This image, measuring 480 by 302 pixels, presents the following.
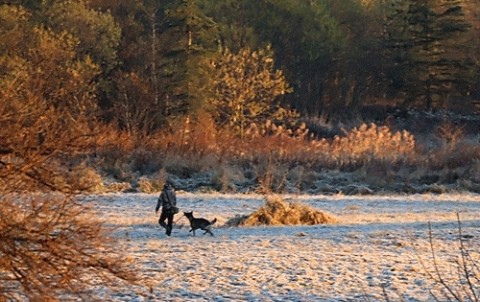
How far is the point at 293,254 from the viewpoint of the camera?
17078 mm

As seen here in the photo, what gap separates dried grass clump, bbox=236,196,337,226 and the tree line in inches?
679

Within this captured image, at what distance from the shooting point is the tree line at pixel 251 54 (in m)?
45.1

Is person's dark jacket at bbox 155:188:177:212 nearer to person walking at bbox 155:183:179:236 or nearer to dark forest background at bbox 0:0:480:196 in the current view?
person walking at bbox 155:183:179:236

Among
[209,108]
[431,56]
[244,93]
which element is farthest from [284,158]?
[431,56]

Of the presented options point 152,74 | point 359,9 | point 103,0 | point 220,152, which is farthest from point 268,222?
point 359,9

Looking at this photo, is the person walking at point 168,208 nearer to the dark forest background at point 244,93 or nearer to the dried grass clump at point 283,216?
the dark forest background at point 244,93

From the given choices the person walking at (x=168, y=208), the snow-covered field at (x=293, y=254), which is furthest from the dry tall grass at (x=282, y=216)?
the person walking at (x=168, y=208)

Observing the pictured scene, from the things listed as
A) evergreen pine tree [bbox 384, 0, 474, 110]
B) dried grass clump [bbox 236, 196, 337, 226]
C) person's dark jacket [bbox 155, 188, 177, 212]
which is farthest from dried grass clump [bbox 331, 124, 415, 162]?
evergreen pine tree [bbox 384, 0, 474, 110]

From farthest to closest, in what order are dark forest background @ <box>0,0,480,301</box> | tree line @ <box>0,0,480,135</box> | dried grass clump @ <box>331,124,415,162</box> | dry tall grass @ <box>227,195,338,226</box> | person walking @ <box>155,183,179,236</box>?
tree line @ <box>0,0,480,135</box> → dried grass clump @ <box>331,124,415,162</box> → dry tall grass @ <box>227,195,338,226</box> → person walking @ <box>155,183,179,236</box> → dark forest background @ <box>0,0,480,301</box>

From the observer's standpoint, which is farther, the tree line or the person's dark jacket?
the tree line

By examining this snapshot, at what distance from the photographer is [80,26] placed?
47906 millimetres

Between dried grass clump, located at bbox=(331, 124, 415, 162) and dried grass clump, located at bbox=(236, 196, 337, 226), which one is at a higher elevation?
dried grass clump, located at bbox=(331, 124, 415, 162)

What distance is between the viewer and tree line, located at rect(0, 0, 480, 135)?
4509 centimetres

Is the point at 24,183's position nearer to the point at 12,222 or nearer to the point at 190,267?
the point at 12,222
